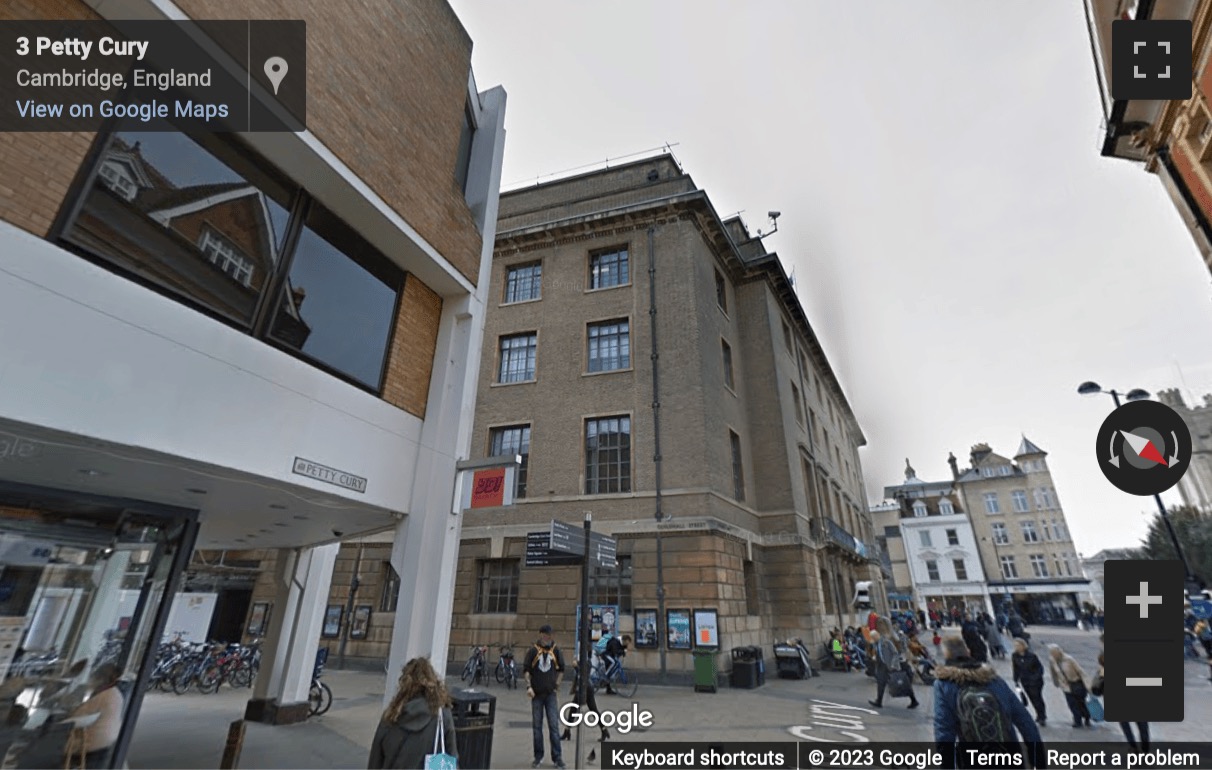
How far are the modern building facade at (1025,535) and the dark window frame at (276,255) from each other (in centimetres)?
6364

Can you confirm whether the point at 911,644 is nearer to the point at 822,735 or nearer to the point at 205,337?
the point at 822,735

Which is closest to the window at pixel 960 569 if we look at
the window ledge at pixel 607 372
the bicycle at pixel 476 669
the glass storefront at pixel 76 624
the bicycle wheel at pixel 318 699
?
the window ledge at pixel 607 372

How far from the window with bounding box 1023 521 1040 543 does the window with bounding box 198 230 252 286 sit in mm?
71501

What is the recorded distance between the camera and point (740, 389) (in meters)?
23.3

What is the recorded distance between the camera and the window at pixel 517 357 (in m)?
21.2

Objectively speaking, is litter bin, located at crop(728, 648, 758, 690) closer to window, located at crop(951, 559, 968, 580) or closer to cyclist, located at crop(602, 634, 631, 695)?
cyclist, located at crop(602, 634, 631, 695)

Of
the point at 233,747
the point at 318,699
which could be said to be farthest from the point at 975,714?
the point at 318,699

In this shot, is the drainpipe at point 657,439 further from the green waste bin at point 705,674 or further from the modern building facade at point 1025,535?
the modern building facade at point 1025,535

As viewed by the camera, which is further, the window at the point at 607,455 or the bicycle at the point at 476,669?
the window at the point at 607,455

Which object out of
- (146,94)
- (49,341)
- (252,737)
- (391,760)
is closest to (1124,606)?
(391,760)

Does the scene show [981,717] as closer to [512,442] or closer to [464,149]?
[464,149]

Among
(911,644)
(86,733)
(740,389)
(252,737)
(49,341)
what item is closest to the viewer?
(49,341)

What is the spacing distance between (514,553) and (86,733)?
1266 centimetres

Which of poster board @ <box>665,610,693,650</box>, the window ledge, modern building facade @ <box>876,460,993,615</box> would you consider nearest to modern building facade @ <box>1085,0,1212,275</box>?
the window ledge
